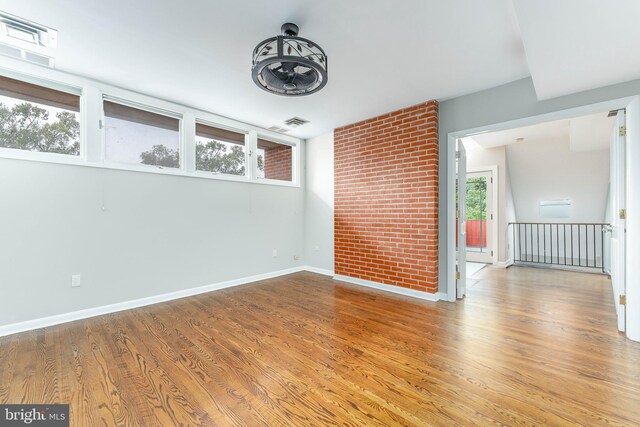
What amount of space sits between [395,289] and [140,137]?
12.9 ft

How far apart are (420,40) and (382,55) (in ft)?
1.15

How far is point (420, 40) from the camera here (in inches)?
90.6

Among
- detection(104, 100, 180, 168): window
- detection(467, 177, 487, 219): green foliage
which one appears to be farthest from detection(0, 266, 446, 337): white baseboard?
detection(467, 177, 487, 219): green foliage

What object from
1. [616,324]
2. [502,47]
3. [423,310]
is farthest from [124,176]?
[616,324]

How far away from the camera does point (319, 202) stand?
16.9 ft

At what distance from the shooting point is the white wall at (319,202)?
4.96 meters

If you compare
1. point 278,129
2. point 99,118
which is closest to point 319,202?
point 278,129

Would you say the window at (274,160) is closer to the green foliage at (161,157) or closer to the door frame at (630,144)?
the green foliage at (161,157)

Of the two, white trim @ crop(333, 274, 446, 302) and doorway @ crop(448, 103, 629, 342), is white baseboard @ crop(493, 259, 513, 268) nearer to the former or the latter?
doorway @ crop(448, 103, 629, 342)

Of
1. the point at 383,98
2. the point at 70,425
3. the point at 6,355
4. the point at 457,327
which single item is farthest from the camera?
the point at 383,98

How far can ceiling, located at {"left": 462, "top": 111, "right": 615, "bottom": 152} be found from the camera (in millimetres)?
3797

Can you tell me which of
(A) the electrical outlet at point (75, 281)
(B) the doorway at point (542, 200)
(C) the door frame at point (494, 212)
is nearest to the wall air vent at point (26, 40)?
(A) the electrical outlet at point (75, 281)

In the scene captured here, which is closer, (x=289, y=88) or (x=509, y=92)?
(x=289, y=88)

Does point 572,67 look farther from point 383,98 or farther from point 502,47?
point 383,98
